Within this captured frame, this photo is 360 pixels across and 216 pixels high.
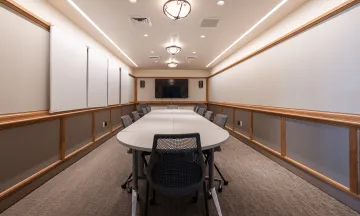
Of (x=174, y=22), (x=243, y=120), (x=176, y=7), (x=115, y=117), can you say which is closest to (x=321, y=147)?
(x=243, y=120)

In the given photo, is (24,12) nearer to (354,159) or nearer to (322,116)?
(322,116)

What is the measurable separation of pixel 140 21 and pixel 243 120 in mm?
3604

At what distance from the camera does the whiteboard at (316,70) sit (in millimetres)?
2094

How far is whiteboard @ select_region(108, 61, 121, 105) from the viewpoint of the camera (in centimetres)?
562

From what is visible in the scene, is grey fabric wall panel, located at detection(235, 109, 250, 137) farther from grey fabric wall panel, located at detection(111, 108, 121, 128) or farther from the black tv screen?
the black tv screen

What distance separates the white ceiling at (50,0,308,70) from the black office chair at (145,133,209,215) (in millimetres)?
2553

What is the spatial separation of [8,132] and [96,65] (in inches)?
111

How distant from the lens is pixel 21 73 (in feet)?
7.51

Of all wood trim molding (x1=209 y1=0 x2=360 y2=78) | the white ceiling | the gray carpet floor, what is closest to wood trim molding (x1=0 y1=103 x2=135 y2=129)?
the gray carpet floor

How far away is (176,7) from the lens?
2740 mm

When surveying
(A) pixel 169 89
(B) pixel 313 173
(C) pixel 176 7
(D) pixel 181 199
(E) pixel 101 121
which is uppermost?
(C) pixel 176 7

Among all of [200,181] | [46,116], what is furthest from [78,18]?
[200,181]

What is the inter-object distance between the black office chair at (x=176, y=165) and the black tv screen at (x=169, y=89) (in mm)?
8054

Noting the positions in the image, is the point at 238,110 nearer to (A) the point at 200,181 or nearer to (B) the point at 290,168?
(B) the point at 290,168
